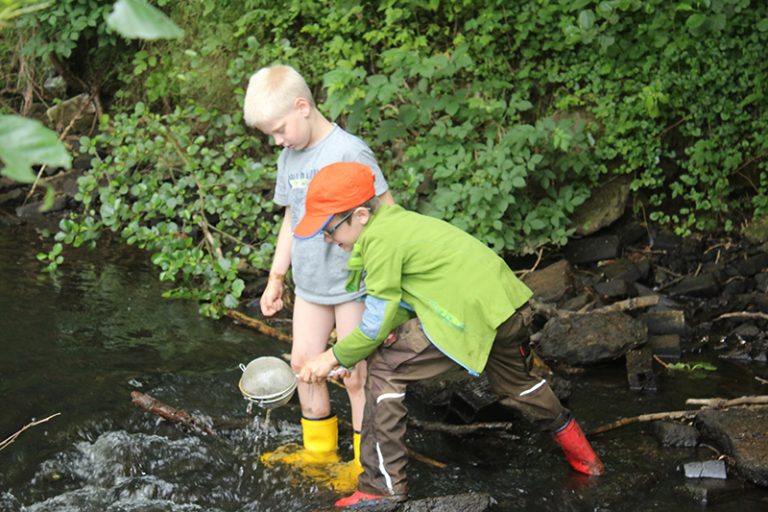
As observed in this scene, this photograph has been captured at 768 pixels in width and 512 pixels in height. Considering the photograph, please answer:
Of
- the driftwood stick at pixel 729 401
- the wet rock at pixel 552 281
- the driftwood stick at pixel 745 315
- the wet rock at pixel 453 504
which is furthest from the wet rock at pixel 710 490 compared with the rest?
the wet rock at pixel 552 281

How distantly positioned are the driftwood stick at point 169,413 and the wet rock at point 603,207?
142 inches

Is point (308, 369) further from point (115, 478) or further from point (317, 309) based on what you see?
point (115, 478)

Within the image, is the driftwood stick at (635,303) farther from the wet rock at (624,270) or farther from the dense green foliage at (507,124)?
the dense green foliage at (507,124)

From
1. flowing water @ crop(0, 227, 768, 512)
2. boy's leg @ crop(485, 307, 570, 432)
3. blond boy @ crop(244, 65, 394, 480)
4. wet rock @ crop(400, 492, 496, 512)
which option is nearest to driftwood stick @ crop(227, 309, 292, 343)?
flowing water @ crop(0, 227, 768, 512)

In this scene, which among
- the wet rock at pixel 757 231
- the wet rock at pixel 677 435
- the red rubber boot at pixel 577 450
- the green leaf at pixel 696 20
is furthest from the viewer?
the wet rock at pixel 757 231

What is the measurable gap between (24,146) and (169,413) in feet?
12.6

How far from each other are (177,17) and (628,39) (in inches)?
173

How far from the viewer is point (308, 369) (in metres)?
3.36

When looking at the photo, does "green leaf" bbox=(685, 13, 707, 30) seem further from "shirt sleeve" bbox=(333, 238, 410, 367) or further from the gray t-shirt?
"shirt sleeve" bbox=(333, 238, 410, 367)

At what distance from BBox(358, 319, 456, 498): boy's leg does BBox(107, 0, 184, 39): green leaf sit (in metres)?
2.61

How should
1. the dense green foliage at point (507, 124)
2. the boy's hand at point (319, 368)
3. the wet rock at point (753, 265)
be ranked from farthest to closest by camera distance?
the wet rock at point (753, 265)
the dense green foliage at point (507, 124)
the boy's hand at point (319, 368)

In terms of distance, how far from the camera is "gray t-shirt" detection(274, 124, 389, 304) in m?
3.57

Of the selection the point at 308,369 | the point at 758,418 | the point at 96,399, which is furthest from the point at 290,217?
the point at 758,418

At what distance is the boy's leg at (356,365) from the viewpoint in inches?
145
